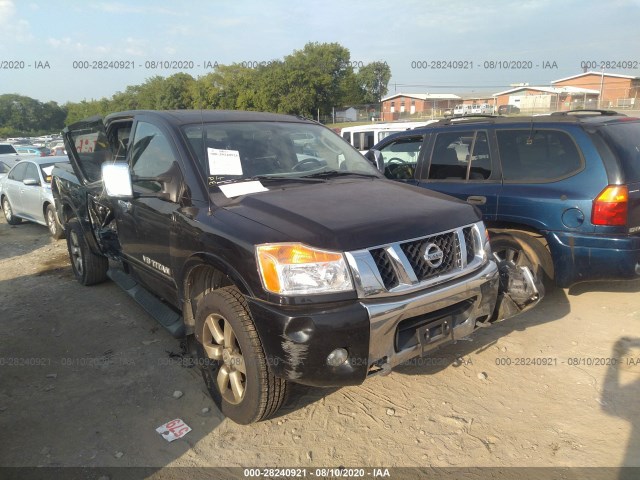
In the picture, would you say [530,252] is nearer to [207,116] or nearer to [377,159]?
[377,159]

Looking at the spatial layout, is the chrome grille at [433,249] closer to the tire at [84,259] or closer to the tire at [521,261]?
the tire at [521,261]

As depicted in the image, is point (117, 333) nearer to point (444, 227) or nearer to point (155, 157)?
point (155, 157)

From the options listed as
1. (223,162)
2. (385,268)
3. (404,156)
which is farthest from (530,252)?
(223,162)

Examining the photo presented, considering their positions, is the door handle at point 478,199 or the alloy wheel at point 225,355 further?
the door handle at point 478,199

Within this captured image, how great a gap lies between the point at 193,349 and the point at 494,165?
337 centimetres

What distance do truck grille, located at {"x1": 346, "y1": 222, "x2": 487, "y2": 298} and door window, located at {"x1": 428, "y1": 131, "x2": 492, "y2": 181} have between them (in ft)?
6.52

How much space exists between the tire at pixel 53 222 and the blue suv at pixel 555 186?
6.49m

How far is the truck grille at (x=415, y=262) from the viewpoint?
2521 millimetres

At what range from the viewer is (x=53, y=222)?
8.71 m

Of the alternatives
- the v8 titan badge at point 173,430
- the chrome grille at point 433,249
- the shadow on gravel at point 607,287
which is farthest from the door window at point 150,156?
the shadow on gravel at point 607,287

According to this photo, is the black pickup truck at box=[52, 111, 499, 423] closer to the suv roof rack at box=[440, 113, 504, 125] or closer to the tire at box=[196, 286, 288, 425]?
the tire at box=[196, 286, 288, 425]

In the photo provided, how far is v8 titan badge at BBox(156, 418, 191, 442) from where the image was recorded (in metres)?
2.94

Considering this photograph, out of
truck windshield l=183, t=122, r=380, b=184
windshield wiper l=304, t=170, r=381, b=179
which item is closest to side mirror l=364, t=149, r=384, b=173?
truck windshield l=183, t=122, r=380, b=184

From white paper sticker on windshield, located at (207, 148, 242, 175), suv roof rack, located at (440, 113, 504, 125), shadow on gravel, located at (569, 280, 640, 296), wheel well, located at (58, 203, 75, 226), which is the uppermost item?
suv roof rack, located at (440, 113, 504, 125)
